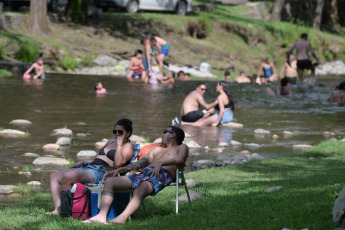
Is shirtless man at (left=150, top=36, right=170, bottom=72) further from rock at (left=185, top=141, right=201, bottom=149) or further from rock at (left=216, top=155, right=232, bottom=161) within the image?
rock at (left=216, top=155, right=232, bottom=161)

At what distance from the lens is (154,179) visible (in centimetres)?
773

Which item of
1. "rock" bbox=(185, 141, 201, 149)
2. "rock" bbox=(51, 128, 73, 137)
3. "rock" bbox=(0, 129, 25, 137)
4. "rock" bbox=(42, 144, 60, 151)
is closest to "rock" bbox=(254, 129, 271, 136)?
"rock" bbox=(185, 141, 201, 149)

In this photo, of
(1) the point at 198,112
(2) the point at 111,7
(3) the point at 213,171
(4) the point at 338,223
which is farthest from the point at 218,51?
(4) the point at 338,223

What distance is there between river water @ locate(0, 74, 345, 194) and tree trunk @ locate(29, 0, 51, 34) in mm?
5259

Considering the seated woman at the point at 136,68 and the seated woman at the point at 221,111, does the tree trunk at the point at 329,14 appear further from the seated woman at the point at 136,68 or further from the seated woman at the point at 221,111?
the seated woman at the point at 221,111

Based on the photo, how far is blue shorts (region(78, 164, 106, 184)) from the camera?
27.6 ft

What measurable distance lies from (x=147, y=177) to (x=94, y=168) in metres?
1.03

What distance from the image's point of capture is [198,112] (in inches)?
704

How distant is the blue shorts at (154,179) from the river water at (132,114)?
2.85 metres

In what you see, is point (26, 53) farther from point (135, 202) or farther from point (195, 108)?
point (135, 202)

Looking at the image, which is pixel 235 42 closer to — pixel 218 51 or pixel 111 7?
pixel 218 51

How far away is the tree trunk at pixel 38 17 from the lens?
3150 centimetres

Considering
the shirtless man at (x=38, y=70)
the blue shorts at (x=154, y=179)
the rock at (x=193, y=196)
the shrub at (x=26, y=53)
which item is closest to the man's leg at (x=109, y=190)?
the blue shorts at (x=154, y=179)

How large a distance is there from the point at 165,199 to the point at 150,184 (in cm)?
133
